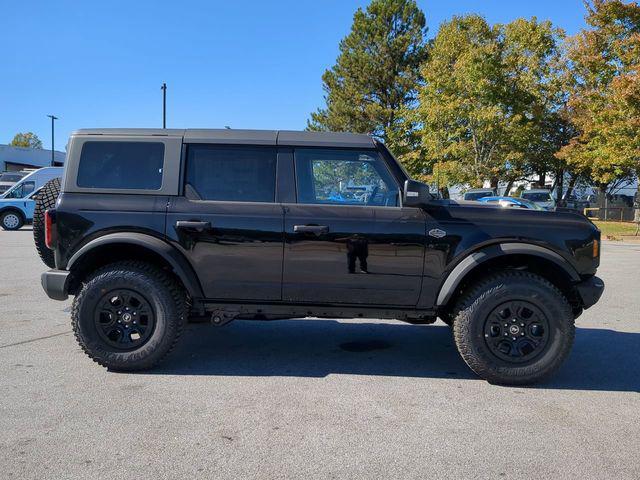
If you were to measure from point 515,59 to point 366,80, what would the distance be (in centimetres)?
1262

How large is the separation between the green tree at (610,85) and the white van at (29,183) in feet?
73.4

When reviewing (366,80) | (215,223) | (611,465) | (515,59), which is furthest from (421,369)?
(366,80)

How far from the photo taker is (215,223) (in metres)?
4.45

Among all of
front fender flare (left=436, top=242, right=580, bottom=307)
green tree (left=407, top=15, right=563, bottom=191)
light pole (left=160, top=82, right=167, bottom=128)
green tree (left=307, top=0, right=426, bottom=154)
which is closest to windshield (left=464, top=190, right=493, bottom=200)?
green tree (left=407, top=15, right=563, bottom=191)

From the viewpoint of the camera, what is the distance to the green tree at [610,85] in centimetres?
2062

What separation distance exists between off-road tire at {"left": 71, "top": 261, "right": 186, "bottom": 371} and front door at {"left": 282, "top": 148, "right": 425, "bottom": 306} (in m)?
1.01

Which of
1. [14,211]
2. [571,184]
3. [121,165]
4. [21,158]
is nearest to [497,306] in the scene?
[121,165]

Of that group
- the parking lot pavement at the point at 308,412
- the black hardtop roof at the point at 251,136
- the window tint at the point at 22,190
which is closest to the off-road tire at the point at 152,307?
the parking lot pavement at the point at 308,412

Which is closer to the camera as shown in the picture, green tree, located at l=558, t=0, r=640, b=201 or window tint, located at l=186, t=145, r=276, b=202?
window tint, located at l=186, t=145, r=276, b=202

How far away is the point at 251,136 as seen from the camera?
4.62 meters

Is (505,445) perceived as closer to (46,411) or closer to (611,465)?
(611,465)

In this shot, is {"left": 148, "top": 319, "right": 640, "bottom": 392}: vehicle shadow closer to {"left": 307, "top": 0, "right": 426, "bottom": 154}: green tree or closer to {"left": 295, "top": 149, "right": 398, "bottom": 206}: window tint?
{"left": 295, "top": 149, "right": 398, "bottom": 206}: window tint

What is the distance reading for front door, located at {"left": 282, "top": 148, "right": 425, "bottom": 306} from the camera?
441 cm

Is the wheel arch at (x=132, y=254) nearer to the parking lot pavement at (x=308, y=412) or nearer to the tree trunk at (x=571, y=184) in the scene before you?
the parking lot pavement at (x=308, y=412)
